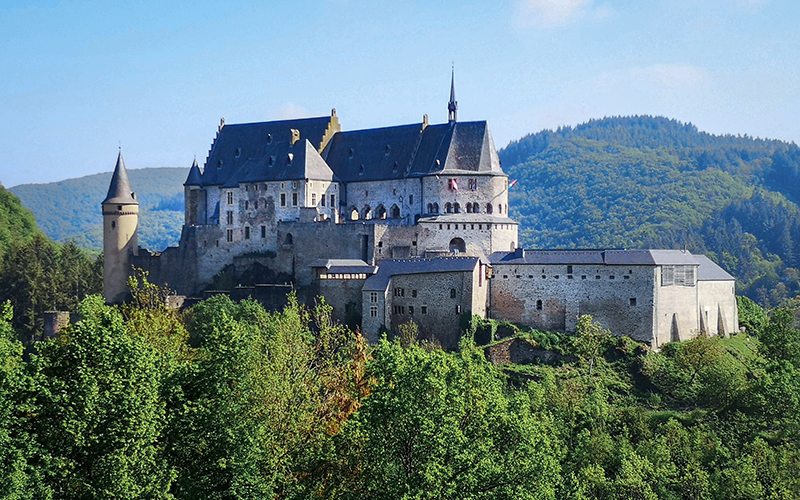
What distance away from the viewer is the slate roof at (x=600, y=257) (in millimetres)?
65688

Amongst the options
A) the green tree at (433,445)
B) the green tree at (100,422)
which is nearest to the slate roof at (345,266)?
the green tree at (433,445)

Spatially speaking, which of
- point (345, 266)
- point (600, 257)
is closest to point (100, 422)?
point (345, 266)

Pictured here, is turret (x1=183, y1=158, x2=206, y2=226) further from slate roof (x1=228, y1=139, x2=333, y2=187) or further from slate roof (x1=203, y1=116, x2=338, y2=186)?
slate roof (x1=228, y1=139, x2=333, y2=187)

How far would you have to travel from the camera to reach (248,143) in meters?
88.2

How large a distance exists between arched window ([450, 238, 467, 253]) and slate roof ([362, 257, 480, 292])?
6.41 meters

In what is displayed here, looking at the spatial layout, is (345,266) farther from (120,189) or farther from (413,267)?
(120,189)

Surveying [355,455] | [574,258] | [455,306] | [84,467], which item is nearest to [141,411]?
[84,467]

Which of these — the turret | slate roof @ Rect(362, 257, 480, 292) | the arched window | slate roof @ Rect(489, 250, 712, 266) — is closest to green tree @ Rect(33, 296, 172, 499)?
slate roof @ Rect(362, 257, 480, 292)

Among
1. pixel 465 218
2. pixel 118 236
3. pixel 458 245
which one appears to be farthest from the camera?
pixel 118 236

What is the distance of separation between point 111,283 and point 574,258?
3618cm

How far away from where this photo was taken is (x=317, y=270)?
7194 centimetres

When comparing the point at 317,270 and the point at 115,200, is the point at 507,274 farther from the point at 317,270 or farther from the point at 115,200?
the point at 115,200

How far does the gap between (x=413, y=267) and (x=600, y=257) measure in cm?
1184

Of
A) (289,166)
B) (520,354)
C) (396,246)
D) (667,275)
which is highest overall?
(289,166)
